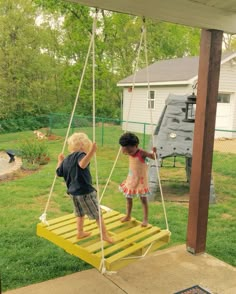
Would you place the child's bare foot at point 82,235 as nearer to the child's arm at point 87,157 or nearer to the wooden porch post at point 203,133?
the child's arm at point 87,157

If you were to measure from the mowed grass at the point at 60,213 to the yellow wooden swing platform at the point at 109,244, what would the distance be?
0.46 meters

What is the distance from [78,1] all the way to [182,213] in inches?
142

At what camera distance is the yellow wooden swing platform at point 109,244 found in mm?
2469

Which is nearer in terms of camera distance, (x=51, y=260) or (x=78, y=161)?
(x=78, y=161)

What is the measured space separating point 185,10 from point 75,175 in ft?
5.35

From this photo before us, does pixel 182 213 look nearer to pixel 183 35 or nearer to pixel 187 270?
pixel 187 270

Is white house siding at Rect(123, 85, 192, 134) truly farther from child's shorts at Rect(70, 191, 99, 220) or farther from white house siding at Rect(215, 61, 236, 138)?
child's shorts at Rect(70, 191, 99, 220)

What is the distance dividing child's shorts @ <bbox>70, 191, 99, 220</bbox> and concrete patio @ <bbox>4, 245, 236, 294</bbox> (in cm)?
55

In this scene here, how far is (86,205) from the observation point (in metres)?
2.78

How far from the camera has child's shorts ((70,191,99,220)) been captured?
2766mm

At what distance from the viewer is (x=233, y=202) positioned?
5.61 meters

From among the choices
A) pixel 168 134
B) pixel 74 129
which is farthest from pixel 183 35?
pixel 168 134

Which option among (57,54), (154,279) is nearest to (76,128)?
(57,54)

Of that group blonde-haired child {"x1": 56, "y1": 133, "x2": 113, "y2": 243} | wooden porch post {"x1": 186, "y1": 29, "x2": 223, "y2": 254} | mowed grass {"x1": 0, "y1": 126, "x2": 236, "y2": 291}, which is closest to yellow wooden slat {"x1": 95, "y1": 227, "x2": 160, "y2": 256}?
blonde-haired child {"x1": 56, "y1": 133, "x2": 113, "y2": 243}
